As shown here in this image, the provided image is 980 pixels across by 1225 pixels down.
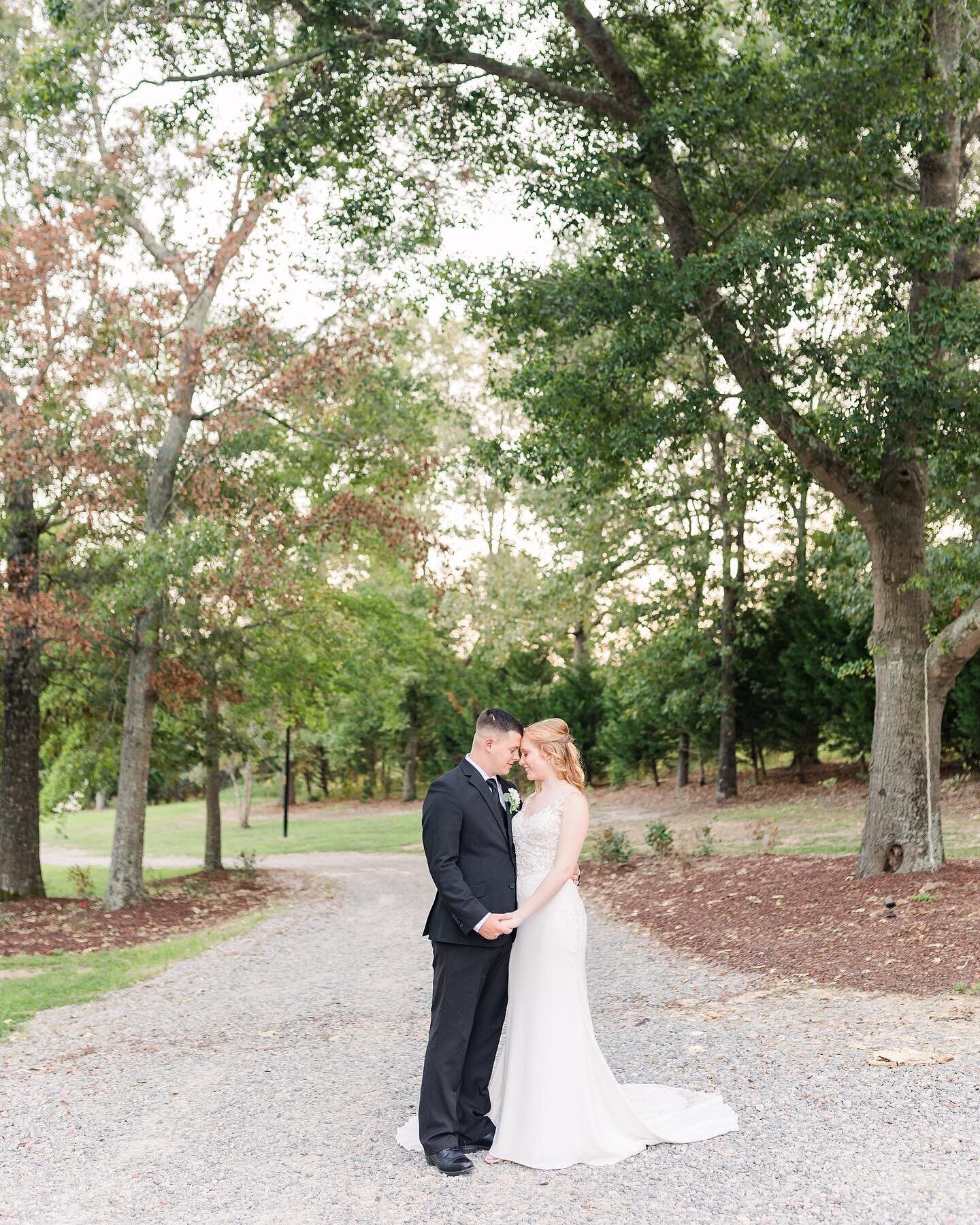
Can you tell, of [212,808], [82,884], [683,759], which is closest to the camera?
[82,884]

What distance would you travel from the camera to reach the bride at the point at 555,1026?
4.84 m

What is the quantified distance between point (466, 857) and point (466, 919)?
0.93ft

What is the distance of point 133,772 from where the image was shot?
49.0 ft

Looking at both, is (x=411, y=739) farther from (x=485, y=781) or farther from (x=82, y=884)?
(x=485, y=781)

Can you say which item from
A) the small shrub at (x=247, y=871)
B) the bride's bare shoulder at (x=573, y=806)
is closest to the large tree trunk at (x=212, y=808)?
the small shrub at (x=247, y=871)

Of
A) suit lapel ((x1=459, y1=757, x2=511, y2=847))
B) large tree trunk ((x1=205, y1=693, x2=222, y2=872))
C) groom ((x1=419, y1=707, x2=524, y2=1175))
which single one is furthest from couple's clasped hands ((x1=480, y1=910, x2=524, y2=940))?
large tree trunk ((x1=205, y1=693, x2=222, y2=872))

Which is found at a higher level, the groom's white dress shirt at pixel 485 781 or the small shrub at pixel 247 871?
the groom's white dress shirt at pixel 485 781

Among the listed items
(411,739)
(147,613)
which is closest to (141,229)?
(147,613)

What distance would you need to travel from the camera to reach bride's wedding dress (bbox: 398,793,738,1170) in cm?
483

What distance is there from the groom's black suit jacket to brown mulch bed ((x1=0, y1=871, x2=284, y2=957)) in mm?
8640

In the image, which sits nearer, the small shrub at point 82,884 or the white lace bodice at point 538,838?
the white lace bodice at point 538,838

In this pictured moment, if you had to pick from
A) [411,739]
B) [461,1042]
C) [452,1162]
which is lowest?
[452,1162]

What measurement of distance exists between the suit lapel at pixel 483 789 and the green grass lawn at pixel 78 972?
4.91 meters

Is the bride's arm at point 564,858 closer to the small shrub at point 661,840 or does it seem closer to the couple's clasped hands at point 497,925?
the couple's clasped hands at point 497,925
